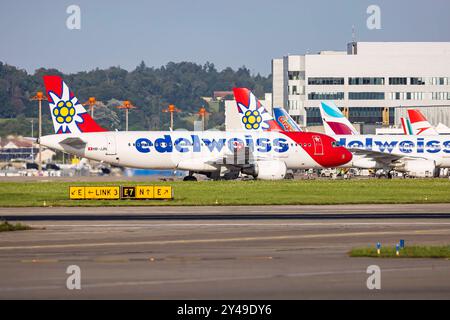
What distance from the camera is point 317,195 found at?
65500 mm

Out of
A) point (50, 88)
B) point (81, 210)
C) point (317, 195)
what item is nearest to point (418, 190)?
point (317, 195)

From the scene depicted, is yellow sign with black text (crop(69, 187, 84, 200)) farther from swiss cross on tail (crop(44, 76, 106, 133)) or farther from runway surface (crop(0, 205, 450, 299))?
swiss cross on tail (crop(44, 76, 106, 133))

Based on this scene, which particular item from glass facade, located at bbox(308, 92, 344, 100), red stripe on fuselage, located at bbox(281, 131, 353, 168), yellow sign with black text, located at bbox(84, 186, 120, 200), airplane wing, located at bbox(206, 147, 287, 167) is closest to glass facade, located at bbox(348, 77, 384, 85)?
glass facade, located at bbox(308, 92, 344, 100)

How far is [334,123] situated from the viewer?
116375 mm

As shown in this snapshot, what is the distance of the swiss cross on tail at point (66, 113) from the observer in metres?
84.9

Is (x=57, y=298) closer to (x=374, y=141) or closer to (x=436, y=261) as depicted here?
(x=436, y=261)

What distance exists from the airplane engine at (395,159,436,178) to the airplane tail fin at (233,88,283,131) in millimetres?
25264

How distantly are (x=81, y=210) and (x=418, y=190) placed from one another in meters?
27.2

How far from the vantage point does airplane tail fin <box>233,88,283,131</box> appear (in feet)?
364

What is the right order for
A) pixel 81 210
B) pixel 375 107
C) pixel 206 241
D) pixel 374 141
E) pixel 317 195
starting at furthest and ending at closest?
pixel 375 107
pixel 374 141
pixel 317 195
pixel 81 210
pixel 206 241

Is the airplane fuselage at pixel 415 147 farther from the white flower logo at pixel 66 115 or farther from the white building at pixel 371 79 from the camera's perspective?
the white building at pixel 371 79

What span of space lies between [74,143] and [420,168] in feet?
102

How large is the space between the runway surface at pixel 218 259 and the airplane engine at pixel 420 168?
40718mm
